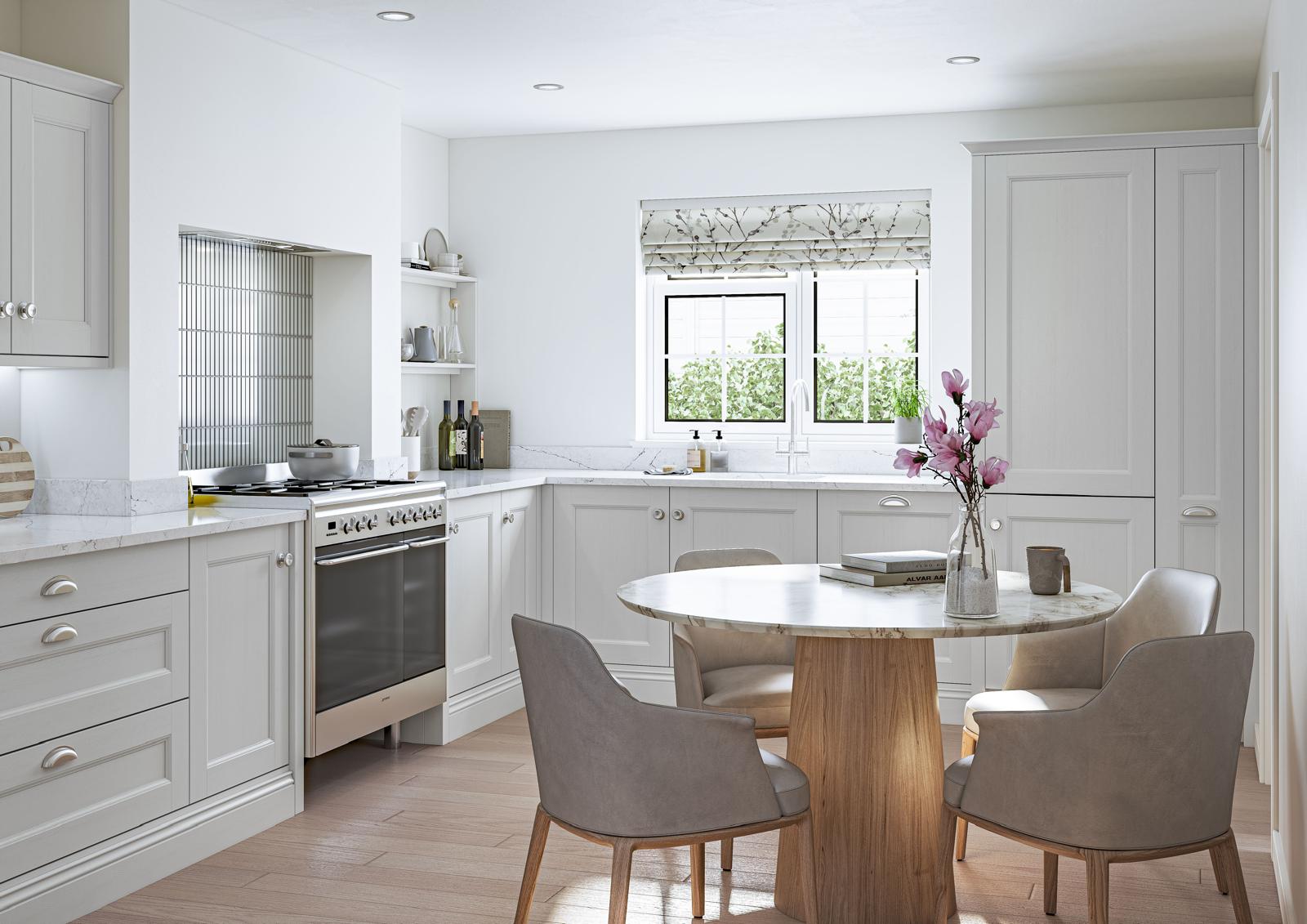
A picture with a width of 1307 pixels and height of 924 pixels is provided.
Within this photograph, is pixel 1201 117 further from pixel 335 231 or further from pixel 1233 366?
pixel 335 231

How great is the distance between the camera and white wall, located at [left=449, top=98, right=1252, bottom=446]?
213 inches

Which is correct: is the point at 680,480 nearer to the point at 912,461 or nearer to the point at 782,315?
the point at 782,315

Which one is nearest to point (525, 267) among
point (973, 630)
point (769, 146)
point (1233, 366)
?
point (769, 146)

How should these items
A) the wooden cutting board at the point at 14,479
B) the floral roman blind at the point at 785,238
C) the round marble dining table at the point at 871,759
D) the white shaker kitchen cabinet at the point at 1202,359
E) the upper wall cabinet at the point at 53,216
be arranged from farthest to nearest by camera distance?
the floral roman blind at the point at 785,238 < the white shaker kitchen cabinet at the point at 1202,359 < the wooden cutting board at the point at 14,479 < the upper wall cabinet at the point at 53,216 < the round marble dining table at the point at 871,759

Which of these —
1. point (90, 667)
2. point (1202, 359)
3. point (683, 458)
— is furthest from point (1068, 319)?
point (90, 667)

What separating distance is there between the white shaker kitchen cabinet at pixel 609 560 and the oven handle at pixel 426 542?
32.4 inches

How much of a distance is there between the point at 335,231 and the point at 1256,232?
3284 millimetres

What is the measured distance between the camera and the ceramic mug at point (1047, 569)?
304 cm

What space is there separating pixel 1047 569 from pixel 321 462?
2.52 m

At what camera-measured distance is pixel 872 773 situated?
2873 mm

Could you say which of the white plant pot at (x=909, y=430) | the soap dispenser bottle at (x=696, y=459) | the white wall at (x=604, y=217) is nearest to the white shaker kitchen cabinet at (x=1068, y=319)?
the white plant pot at (x=909, y=430)

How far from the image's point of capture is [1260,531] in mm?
4500

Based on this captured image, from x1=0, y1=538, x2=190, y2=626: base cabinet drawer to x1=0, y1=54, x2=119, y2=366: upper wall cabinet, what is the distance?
0.67 m

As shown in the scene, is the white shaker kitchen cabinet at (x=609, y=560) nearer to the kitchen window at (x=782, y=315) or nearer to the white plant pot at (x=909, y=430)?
the kitchen window at (x=782, y=315)
